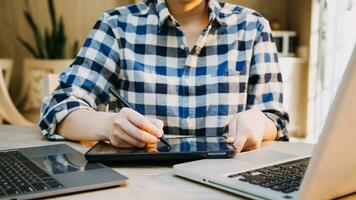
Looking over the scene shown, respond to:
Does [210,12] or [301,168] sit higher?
[210,12]

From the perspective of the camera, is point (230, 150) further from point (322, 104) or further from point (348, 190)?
point (322, 104)

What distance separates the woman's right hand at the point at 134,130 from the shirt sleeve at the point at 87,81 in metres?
0.24

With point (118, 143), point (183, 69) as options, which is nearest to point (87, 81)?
point (183, 69)

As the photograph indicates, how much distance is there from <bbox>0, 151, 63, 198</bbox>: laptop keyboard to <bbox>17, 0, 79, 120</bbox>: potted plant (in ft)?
7.83

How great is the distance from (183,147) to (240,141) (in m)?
0.11

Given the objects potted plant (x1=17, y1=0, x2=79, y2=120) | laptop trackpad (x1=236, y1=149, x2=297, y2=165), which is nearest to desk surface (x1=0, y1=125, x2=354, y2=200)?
laptop trackpad (x1=236, y1=149, x2=297, y2=165)

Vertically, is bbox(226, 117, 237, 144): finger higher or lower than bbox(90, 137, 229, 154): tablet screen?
higher

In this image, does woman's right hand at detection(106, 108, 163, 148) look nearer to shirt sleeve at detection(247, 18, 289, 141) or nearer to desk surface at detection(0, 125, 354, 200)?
desk surface at detection(0, 125, 354, 200)

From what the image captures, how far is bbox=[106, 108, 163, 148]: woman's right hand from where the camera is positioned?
80 centimetres

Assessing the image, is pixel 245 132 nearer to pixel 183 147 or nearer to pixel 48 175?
pixel 183 147

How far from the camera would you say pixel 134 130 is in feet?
2.63

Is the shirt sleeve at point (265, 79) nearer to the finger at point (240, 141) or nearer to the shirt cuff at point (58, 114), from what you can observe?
the finger at point (240, 141)

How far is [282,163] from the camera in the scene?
2.32 ft

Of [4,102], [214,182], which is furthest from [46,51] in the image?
[214,182]
